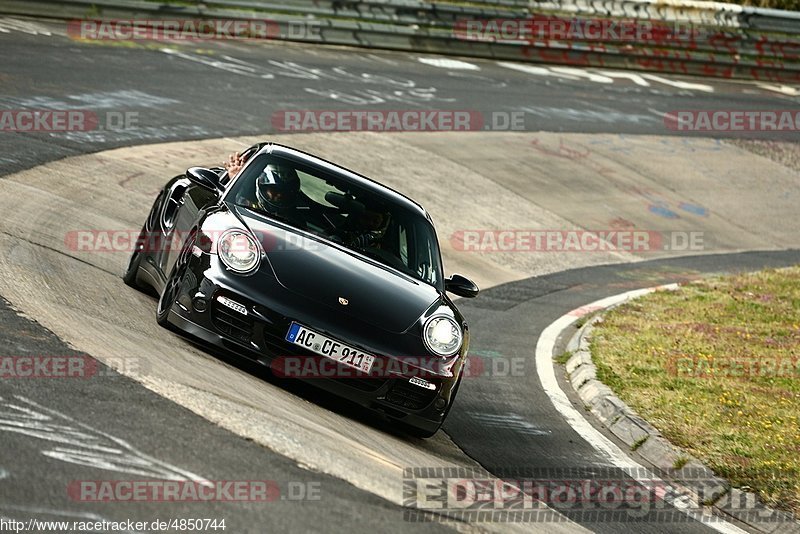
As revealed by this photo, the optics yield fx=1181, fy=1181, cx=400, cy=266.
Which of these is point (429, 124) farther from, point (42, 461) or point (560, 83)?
point (42, 461)

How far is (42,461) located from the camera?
4.80 m

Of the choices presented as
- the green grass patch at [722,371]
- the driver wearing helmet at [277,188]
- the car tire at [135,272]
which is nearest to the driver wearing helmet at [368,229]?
the driver wearing helmet at [277,188]

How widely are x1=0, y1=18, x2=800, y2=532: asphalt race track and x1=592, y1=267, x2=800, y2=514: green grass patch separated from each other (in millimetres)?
735

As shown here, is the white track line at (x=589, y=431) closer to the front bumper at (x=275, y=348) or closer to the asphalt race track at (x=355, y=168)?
the asphalt race track at (x=355, y=168)

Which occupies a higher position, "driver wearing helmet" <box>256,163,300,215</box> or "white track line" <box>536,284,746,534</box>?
"driver wearing helmet" <box>256,163,300,215</box>

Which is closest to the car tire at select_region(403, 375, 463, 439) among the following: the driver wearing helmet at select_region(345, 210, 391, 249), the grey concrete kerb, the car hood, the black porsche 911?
the black porsche 911

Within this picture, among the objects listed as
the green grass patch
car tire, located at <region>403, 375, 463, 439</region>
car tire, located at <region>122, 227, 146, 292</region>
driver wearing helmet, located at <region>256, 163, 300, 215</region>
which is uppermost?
driver wearing helmet, located at <region>256, 163, 300, 215</region>

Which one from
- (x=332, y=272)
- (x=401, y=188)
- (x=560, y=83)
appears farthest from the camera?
(x=560, y=83)

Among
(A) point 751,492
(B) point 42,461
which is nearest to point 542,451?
(A) point 751,492

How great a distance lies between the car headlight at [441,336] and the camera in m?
7.06

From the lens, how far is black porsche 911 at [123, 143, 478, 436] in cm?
673

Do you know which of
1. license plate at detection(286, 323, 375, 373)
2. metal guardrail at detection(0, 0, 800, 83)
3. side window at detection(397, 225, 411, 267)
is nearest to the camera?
license plate at detection(286, 323, 375, 373)

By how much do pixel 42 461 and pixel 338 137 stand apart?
13.5 metres

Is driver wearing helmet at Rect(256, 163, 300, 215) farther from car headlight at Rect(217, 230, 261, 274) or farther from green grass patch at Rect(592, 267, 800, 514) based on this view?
green grass patch at Rect(592, 267, 800, 514)
